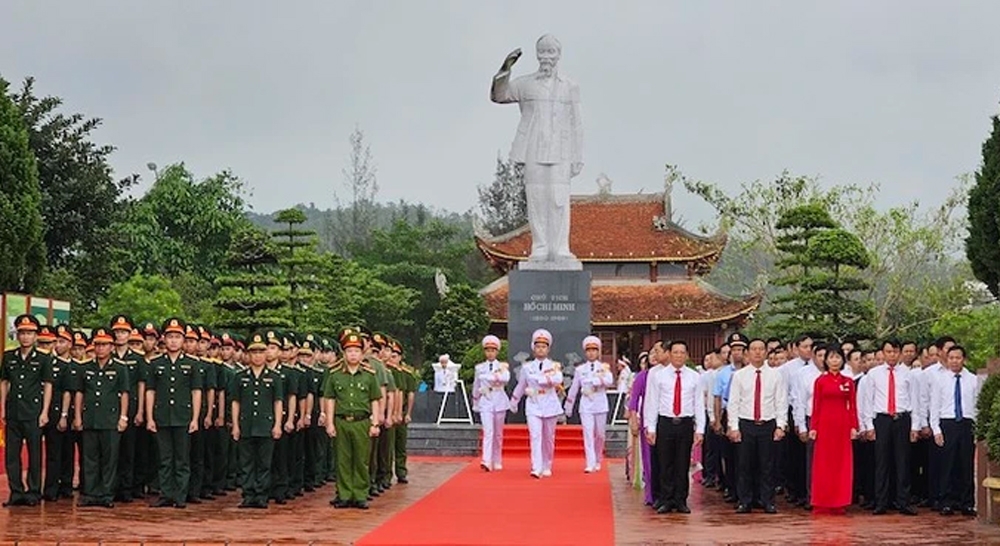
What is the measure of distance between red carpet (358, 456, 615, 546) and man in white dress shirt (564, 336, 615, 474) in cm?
31

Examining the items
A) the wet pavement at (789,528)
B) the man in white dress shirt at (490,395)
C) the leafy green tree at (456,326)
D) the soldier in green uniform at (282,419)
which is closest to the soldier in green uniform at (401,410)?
the man in white dress shirt at (490,395)

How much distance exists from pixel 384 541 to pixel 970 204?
17726 mm

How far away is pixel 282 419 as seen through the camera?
42.9ft

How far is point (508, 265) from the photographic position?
1390 inches

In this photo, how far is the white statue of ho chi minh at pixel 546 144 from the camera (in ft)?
70.8

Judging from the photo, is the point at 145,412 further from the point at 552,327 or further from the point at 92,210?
the point at 92,210

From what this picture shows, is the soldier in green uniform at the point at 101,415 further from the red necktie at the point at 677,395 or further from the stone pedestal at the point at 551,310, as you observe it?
the stone pedestal at the point at 551,310

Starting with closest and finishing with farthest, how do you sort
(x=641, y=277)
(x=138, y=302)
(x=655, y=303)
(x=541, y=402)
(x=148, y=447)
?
(x=148, y=447)
(x=541, y=402)
(x=138, y=302)
(x=655, y=303)
(x=641, y=277)

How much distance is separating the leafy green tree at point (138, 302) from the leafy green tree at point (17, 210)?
7768 millimetres

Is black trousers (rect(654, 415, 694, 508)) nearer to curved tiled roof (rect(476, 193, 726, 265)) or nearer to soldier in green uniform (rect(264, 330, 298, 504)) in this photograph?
soldier in green uniform (rect(264, 330, 298, 504))

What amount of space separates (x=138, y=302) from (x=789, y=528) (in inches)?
782

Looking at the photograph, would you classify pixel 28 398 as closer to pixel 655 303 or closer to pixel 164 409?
pixel 164 409

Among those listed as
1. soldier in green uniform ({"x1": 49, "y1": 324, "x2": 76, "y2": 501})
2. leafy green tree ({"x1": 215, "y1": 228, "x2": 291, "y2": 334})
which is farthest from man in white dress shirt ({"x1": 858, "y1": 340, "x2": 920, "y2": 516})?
leafy green tree ({"x1": 215, "y1": 228, "x2": 291, "y2": 334})

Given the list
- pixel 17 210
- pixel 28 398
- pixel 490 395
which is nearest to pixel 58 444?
pixel 28 398
